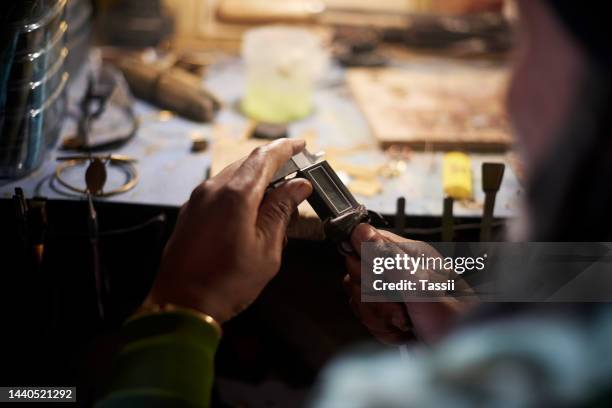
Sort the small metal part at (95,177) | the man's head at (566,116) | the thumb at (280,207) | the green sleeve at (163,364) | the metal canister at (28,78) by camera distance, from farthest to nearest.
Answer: the small metal part at (95,177), the metal canister at (28,78), the thumb at (280,207), the green sleeve at (163,364), the man's head at (566,116)

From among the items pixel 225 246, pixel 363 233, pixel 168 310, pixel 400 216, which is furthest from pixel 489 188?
pixel 168 310

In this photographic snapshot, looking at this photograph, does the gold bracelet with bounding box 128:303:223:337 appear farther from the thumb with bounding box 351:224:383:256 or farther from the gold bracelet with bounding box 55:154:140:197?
the gold bracelet with bounding box 55:154:140:197

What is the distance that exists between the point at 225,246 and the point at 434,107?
1083mm

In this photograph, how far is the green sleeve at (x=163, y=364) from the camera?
26.0 inches

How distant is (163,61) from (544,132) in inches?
65.8

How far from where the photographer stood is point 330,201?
3.33 feet

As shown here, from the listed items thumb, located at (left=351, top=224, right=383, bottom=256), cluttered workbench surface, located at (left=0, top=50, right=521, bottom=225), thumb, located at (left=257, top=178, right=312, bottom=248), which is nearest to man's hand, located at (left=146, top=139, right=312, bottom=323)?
thumb, located at (left=257, top=178, right=312, bottom=248)

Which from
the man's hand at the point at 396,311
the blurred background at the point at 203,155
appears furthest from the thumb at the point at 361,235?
the blurred background at the point at 203,155

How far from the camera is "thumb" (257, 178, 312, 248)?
0.91m

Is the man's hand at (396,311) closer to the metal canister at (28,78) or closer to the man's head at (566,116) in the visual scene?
the man's head at (566,116)

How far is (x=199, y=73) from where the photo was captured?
1.93 m

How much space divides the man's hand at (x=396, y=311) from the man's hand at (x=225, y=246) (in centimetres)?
15

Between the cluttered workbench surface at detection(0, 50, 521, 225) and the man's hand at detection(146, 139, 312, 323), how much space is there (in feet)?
1.32

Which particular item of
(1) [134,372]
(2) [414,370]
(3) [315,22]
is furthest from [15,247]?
(3) [315,22]
